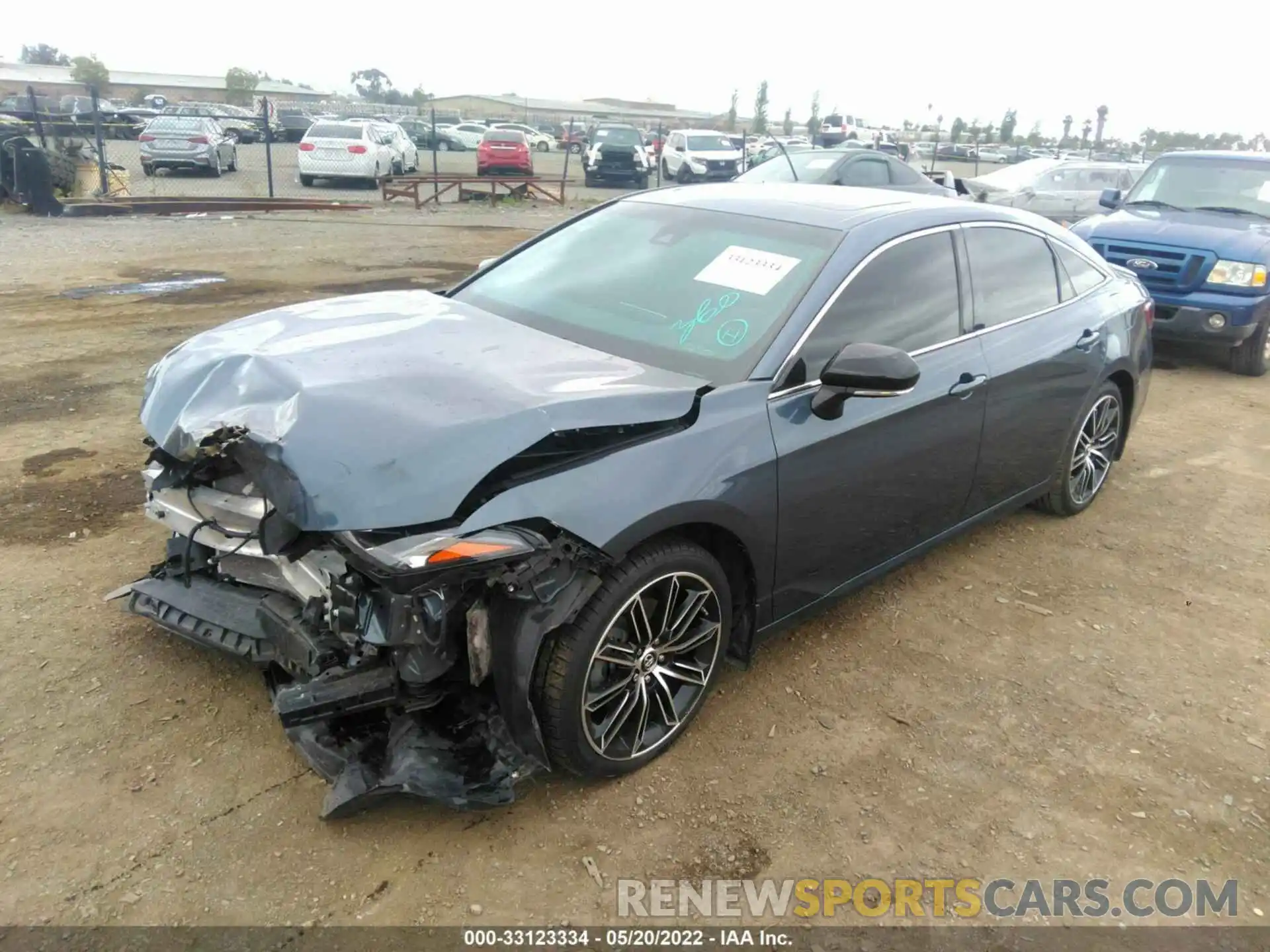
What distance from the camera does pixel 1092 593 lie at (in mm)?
4277

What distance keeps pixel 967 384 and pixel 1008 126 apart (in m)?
80.0

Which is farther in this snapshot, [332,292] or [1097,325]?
[332,292]

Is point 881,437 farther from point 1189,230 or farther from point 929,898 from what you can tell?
point 1189,230

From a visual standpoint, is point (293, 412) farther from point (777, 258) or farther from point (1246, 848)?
point (1246, 848)

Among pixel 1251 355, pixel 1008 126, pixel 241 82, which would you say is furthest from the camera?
pixel 241 82

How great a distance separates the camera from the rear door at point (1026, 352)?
13.1ft

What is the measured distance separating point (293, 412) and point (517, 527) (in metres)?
0.78

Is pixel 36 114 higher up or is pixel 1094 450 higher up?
pixel 36 114

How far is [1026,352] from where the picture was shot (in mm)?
4129

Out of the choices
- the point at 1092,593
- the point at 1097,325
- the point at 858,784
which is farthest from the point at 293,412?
the point at 1097,325

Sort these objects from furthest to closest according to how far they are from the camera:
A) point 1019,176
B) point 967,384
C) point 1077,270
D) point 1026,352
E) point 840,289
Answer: point 1019,176
point 1077,270
point 1026,352
point 967,384
point 840,289

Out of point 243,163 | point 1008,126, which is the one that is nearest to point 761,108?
point 1008,126

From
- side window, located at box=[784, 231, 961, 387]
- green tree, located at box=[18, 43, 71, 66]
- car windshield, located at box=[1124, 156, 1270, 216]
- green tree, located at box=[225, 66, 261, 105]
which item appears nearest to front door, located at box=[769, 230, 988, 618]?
side window, located at box=[784, 231, 961, 387]

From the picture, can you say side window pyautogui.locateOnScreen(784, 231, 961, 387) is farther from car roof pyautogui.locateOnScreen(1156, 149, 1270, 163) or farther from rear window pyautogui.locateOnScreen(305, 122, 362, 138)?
rear window pyautogui.locateOnScreen(305, 122, 362, 138)
